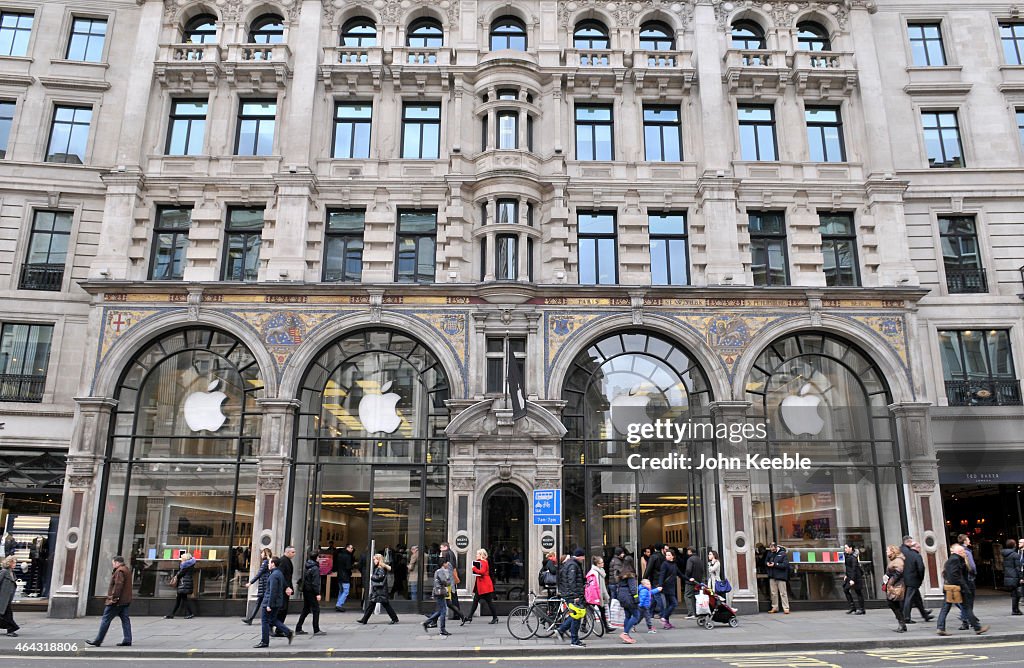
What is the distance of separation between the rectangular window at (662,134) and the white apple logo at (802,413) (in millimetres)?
9065

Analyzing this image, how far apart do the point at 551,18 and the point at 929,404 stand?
1836cm

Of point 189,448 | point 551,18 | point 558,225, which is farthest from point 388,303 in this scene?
point 551,18

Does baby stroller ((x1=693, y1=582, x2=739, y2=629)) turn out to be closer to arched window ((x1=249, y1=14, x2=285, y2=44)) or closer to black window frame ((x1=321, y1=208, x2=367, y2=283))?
black window frame ((x1=321, y1=208, x2=367, y2=283))

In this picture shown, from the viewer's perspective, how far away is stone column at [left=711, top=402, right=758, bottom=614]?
22531 mm

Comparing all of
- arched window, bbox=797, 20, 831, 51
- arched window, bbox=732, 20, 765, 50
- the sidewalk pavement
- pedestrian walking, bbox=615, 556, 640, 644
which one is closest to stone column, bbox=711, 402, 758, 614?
the sidewalk pavement

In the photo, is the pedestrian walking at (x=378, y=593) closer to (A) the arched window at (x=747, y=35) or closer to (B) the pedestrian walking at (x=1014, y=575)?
(B) the pedestrian walking at (x=1014, y=575)

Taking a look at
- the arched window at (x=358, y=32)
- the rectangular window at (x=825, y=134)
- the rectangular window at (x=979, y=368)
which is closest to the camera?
the rectangular window at (x=979, y=368)

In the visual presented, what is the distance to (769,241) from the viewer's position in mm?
25953

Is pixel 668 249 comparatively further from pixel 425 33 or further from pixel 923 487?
pixel 425 33

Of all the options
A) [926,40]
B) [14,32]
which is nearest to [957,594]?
[926,40]

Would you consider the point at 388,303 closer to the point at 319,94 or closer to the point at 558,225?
the point at 558,225

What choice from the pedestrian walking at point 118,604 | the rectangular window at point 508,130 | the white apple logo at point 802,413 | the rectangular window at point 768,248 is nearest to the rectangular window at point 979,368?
the white apple logo at point 802,413

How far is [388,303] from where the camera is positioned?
24.6m

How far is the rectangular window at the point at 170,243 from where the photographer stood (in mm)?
25422
